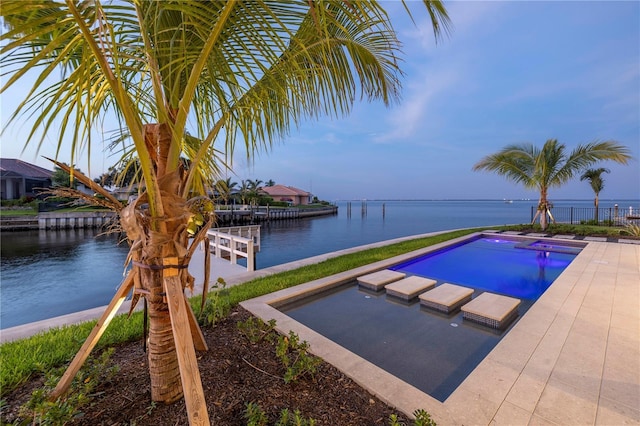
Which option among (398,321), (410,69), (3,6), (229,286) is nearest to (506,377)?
(398,321)

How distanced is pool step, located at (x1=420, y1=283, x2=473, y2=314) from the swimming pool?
118 millimetres

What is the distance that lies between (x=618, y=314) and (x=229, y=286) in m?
6.03

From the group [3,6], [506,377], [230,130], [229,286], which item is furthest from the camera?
[229,286]

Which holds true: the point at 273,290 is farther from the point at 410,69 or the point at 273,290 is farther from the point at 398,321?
the point at 410,69

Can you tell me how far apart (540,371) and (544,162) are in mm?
12302

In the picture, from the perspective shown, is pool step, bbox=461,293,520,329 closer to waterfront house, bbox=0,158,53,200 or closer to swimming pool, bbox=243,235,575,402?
swimming pool, bbox=243,235,575,402

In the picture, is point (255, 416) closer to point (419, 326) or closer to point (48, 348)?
point (48, 348)

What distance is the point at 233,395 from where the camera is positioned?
6.27 ft

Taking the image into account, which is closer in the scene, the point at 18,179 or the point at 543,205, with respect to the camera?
the point at 543,205

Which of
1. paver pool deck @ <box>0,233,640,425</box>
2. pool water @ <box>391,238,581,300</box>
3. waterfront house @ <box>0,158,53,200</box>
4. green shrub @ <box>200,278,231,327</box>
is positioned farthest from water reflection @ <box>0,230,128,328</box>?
waterfront house @ <box>0,158,53,200</box>

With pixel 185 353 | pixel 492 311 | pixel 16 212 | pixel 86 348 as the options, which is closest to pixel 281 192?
pixel 16 212

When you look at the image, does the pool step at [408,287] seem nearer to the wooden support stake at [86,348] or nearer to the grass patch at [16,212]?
the wooden support stake at [86,348]

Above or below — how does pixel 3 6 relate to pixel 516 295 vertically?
above

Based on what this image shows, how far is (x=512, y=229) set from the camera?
12.6 meters
